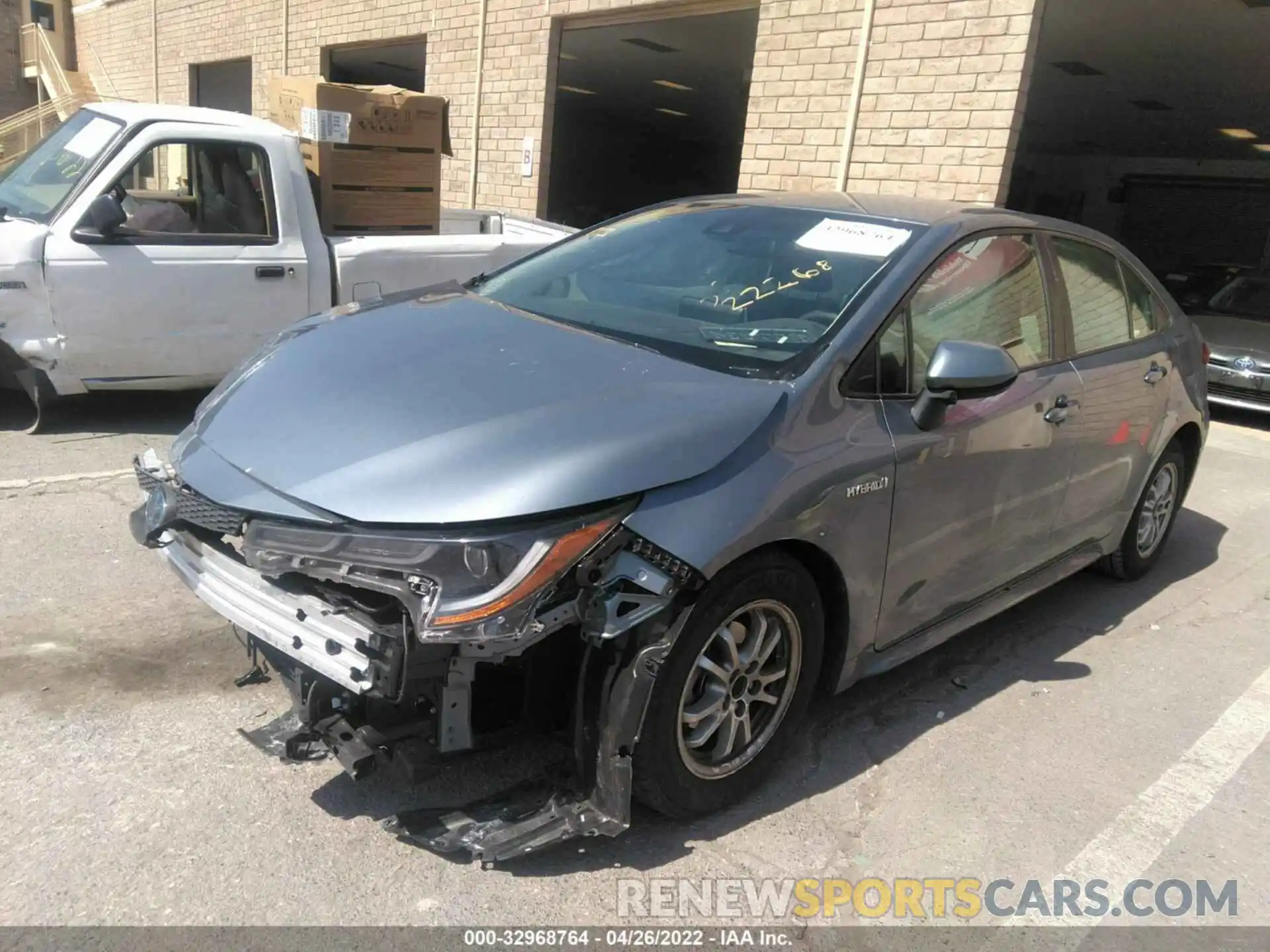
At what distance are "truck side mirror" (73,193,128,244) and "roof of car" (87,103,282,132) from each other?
65 cm

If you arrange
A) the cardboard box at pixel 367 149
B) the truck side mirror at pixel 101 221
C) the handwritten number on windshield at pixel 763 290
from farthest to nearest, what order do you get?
1. the cardboard box at pixel 367 149
2. the truck side mirror at pixel 101 221
3. the handwritten number on windshield at pixel 763 290

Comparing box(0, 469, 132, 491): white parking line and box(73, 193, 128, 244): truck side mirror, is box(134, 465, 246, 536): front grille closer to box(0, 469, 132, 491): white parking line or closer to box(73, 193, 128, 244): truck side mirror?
box(0, 469, 132, 491): white parking line

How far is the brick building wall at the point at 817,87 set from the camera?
27.4 ft

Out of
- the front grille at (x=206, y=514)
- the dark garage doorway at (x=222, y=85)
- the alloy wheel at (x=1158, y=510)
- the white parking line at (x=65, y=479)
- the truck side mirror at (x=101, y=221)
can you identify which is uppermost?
the dark garage doorway at (x=222, y=85)

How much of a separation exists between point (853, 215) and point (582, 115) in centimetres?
2157

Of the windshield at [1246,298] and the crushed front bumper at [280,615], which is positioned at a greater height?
the windshield at [1246,298]

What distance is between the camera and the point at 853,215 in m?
3.54

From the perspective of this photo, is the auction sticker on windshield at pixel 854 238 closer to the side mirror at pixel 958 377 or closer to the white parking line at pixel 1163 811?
the side mirror at pixel 958 377

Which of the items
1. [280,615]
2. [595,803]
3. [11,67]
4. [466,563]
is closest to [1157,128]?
[595,803]

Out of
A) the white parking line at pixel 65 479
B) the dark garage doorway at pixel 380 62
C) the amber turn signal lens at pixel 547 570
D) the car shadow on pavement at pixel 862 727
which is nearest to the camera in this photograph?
the amber turn signal lens at pixel 547 570

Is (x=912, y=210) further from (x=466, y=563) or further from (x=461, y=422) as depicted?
(x=466, y=563)

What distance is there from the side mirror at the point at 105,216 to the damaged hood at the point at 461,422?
3014 mm

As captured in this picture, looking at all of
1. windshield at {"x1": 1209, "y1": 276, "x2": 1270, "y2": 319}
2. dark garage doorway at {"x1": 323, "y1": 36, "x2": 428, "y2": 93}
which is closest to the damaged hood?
windshield at {"x1": 1209, "y1": 276, "x2": 1270, "y2": 319}

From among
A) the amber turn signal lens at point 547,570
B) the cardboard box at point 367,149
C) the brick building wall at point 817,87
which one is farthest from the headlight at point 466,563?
the brick building wall at point 817,87
